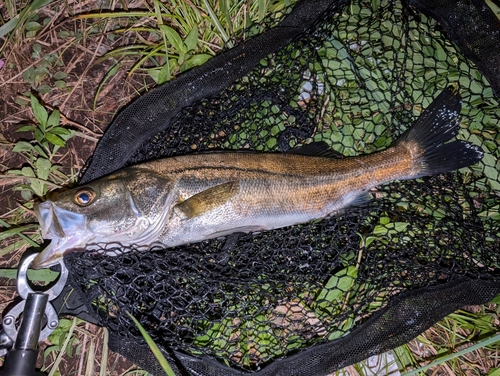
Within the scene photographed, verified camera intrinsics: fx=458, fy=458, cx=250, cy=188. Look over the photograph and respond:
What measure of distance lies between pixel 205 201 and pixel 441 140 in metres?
1.70

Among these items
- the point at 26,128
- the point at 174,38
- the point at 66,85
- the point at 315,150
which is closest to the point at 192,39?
the point at 174,38

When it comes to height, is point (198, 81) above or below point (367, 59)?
above

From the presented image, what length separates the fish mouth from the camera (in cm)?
272

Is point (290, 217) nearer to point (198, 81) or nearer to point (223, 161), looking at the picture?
point (223, 161)

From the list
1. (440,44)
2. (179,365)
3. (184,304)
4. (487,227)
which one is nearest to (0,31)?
(184,304)

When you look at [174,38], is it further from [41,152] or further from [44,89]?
[41,152]

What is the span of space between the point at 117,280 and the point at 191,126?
1176mm

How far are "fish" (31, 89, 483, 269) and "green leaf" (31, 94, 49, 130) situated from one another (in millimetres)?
1071

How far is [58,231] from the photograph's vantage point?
2723 mm

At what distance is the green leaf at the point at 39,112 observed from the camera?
3.62 metres

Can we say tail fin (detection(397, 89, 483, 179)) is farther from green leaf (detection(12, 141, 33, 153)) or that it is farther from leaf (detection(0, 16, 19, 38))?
leaf (detection(0, 16, 19, 38))

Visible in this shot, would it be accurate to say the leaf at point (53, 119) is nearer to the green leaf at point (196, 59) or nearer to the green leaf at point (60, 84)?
the green leaf at point (60, 84)


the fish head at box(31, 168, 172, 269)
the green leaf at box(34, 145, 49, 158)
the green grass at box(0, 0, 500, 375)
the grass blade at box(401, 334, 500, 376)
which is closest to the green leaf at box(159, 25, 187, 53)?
the green grass at box(0, 0, 500, 375)

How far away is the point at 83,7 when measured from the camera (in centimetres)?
394
